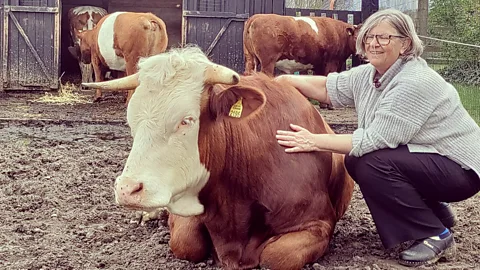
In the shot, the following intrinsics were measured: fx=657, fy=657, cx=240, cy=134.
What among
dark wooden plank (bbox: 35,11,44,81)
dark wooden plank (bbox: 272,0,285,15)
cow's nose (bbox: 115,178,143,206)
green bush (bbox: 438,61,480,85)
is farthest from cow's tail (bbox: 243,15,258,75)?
cow's nose (bbox: 115,178,143,206)

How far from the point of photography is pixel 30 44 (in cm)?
1252

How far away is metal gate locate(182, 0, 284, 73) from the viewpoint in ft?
41.7

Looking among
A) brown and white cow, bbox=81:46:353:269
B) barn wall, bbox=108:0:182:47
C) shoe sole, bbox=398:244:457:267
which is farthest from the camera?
barn wall, bbox=108:0:182:47

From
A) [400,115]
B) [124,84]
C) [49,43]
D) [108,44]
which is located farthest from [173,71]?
[49,43]

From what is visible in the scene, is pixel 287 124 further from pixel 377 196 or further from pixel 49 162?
pixel 49 162

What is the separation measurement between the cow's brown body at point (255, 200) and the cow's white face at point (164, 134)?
0.45 feet

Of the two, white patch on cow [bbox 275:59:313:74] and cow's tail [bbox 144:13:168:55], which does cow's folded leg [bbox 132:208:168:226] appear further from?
white patch on cow [bbox 275:59:313:74]

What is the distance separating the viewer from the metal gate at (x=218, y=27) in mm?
12695

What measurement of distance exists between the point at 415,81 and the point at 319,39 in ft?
29.3

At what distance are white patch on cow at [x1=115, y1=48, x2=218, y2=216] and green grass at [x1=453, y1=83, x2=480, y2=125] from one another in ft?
22.5

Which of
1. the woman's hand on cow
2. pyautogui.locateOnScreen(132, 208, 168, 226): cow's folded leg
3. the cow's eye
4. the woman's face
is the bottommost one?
pyautogui.locateOnScreen(132, 208, 168, 226): cow's folded leg

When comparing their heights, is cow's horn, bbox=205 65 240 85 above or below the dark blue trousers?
above

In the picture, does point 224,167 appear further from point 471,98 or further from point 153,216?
point 471,98

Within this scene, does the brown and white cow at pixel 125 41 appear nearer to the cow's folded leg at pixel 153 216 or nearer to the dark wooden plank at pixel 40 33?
the dark wooden plank at pixel 40 33
